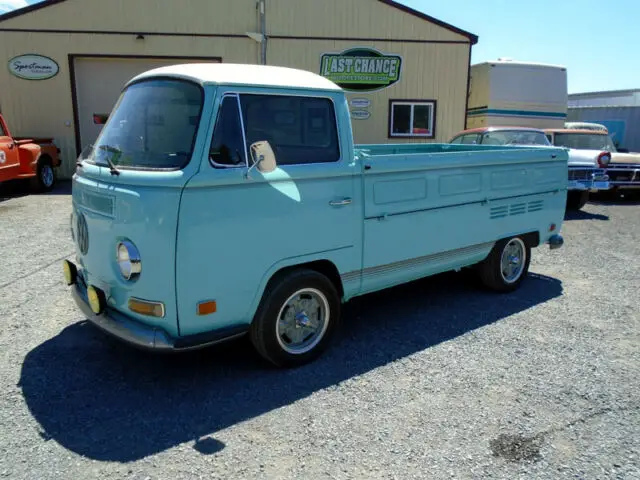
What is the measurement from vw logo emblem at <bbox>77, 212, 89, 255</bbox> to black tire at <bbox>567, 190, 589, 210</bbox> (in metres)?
11.3

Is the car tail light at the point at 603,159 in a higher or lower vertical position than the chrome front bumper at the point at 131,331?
higher

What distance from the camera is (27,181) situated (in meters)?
13.3

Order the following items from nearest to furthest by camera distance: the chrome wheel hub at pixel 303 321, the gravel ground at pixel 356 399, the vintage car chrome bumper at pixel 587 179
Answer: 1. the gravel ground at pixel 356 399
2. the chrome wheel hub at pixel 303 321
3. the vintage car chrome bumper at pixel 587 179

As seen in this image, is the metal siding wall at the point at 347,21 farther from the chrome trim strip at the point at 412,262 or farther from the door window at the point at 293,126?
the door window at the point at 293,126

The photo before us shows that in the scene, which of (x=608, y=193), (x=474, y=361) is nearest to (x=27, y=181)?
(x=474, y=361)

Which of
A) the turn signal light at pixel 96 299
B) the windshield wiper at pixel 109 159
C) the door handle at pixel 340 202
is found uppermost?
the windshield wiper at pixel 109 159

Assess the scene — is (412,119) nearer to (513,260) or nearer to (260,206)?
(513,260)

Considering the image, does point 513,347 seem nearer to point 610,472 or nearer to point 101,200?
point 610,472

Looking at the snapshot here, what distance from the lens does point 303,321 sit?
160 inches

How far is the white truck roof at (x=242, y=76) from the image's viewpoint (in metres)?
3.59

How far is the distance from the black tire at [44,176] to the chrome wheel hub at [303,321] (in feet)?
36.8

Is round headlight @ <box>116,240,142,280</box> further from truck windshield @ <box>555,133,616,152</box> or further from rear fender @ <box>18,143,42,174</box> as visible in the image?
truck windshield @ <box>555,133,616,152</box>

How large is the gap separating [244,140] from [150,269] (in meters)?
1.06

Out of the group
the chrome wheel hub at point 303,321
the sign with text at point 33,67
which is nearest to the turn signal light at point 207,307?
the chrome wheel hub at point 303,321
